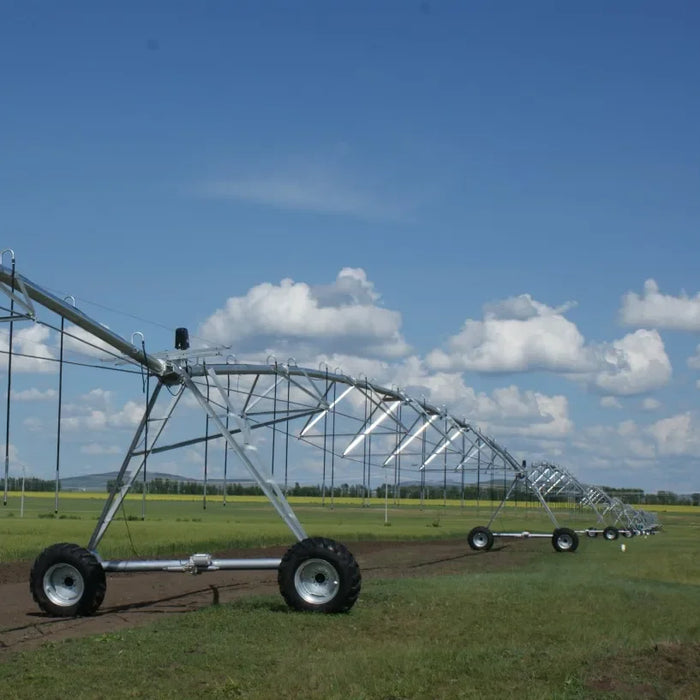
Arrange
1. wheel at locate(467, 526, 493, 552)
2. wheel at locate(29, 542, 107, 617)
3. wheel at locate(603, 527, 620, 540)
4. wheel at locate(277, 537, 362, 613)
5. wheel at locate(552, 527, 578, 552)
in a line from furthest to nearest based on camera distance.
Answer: wheel at locate(603, 527, 620, 540) → wheel at locate(552, 527, 578, 552) → wheel at locate(467, 526, 493, 552) → wheel at locate(29, 542, 107, 617) → wheel at locate(277, 537, 362, 613)

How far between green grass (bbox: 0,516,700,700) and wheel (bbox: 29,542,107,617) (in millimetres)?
1836

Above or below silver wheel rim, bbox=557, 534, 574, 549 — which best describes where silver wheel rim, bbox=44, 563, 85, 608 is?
above

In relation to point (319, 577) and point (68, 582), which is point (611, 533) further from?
point (68, 582)

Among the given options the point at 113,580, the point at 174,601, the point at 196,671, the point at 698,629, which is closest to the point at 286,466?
the point at 113,580

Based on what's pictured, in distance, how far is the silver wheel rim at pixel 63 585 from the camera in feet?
58.3

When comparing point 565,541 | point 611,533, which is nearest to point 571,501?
point 611,533

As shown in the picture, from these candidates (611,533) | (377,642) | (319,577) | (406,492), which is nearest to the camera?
(377,642)

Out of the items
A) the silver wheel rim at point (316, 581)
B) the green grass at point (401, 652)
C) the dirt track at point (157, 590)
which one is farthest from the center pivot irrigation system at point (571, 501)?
the silver wheel rim at point (316, 581)

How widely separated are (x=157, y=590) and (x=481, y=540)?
22279 millimetres

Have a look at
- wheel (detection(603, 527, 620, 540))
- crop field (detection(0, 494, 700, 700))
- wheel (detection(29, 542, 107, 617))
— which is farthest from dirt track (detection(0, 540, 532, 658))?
wheel (detection(603, 527, 620, 540))

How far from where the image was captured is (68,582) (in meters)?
18.0

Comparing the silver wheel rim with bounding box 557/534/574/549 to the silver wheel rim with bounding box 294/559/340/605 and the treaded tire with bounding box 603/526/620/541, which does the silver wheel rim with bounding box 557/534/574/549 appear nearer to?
the treaded tire with bounding box 603/526/620/541

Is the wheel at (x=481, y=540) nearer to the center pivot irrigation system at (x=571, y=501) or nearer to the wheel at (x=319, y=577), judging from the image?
the center pivot irrigation system at (x=571, y=501)

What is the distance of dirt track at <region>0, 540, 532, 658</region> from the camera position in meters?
16.4
